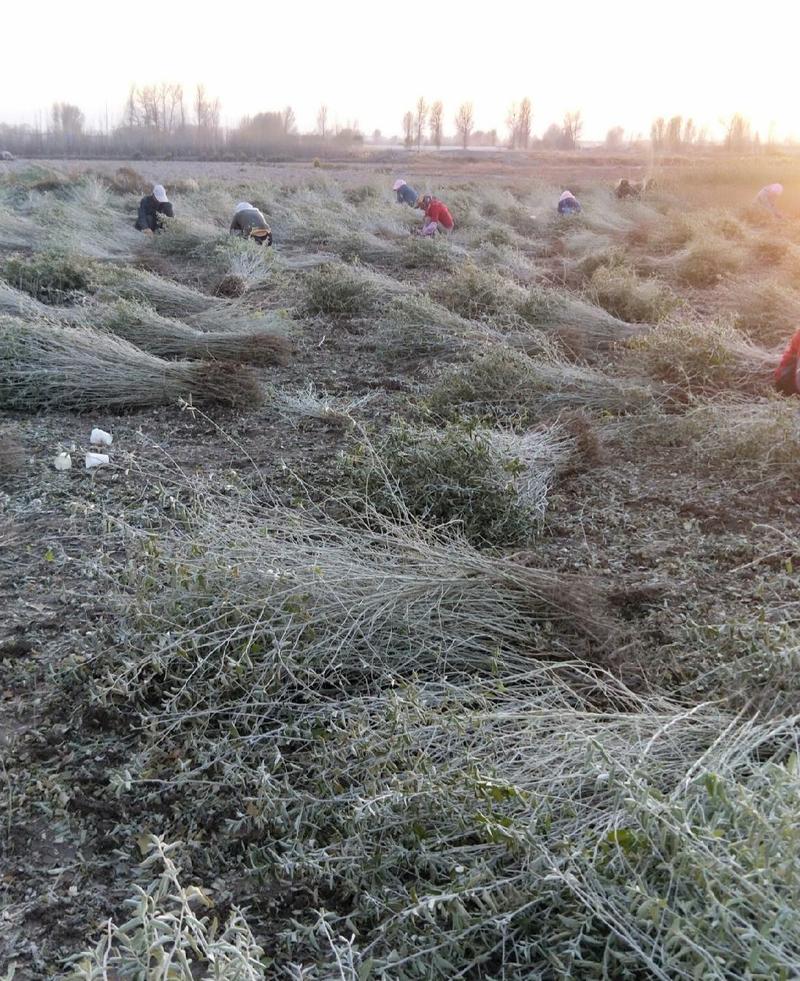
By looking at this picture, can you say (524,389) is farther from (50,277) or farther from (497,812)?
(50,277)

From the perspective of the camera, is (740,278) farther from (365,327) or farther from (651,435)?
(651,435)

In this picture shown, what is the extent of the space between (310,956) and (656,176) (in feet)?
93.0

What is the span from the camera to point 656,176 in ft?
88.2

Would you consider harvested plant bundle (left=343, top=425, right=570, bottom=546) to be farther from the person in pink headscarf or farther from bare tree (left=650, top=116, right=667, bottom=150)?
bare tree (left=650, top=116, right=667, bottom=150)

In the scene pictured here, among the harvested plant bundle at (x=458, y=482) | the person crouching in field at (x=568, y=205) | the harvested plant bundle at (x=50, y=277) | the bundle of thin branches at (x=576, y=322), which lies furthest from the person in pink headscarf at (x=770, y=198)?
the harvested plant bundle at (x=458, y=482)

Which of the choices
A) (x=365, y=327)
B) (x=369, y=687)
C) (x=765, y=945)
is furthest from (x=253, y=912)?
(x=365, y=327)

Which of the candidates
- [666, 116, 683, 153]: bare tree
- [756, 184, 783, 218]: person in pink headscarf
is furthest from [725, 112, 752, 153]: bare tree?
[756, 184, 783, 218]: person in pink headscarf

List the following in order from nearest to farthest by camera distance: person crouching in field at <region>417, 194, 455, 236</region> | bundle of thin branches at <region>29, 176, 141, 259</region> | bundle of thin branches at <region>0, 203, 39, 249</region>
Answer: bundle of thin branches at <region>29, 176, 141, 259</region> < bundle of thin branches at <region>0, 203, 39, 249</region> < person crouching in field at <region>417, 194, 455, 236</region>

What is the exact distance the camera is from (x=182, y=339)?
22.6 feet

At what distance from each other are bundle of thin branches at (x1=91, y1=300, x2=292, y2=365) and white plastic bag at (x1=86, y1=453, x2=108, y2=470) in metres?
2.26

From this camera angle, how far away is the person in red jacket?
18.5ft

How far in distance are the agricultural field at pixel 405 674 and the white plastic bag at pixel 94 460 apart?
0.40 ft

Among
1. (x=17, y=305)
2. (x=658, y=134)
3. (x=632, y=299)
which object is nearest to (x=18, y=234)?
(x=17, y=305)

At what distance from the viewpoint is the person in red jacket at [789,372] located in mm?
5645
